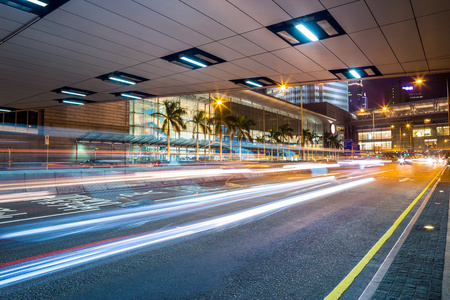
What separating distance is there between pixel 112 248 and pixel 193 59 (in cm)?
806

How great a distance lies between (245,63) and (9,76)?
1150 centimetres

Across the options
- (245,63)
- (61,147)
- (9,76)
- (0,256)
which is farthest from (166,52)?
(61,147)

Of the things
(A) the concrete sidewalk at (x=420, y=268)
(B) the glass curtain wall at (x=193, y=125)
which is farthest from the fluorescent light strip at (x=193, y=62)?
(B) the glass curtain wall at (x=193, y=125)

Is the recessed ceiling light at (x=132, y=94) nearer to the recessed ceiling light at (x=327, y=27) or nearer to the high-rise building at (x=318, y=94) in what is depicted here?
the recessed ceiling light at (x=327, y=27)

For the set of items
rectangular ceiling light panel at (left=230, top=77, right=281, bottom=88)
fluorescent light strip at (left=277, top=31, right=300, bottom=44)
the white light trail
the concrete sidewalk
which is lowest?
the white light trail

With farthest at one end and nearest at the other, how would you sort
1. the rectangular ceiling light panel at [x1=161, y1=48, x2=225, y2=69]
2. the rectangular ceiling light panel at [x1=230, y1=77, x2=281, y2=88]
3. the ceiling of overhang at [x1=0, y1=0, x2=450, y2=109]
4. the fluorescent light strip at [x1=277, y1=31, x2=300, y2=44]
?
the rectangular ceiling light panel at [x1=230, y1=77, x2=281, y2=88] → the rectangular ceiling light panel at [x1=161, y1=48, x2=225, y2=69] → the fluorescent light strip at [x1=277, y1=31, x2=300, y2=44] → the ceiling of overhang at [x1=0, y1=0, x2=450, y2=109]

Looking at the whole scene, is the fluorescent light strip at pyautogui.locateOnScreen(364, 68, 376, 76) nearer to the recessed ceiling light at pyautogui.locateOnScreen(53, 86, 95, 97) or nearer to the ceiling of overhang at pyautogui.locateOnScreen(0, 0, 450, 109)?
the ceiling of overhang at pyautogui.locateOnScreen(0, 0, 450, 109)

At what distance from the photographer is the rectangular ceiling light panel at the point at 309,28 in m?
7.57

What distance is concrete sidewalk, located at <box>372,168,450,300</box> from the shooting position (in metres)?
3.42

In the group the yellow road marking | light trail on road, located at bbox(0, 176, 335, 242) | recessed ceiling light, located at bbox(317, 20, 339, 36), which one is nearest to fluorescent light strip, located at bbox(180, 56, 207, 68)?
recessed ceiling light, located at bbox(317, 20, 339, 36)

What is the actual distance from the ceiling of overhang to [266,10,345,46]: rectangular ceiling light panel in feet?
0.75

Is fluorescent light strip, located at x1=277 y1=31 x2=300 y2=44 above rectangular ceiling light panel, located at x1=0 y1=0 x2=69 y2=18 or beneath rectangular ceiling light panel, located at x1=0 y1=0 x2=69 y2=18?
beneath

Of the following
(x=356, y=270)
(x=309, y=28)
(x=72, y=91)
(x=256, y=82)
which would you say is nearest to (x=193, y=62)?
(x=256, y=82)

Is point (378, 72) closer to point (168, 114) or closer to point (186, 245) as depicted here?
point (186, 245)
